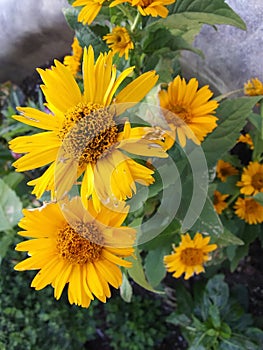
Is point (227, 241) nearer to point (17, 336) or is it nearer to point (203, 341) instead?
point (203, 341)

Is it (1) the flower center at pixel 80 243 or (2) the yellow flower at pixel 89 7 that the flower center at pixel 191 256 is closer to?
(1) the flower center at pixel 80 243

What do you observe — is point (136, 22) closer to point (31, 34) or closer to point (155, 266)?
point (155, 266)

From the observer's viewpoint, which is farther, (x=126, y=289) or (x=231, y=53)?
(x=231, y=53)

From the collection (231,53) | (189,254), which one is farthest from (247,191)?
(231,53)

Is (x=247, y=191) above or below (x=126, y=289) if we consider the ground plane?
above

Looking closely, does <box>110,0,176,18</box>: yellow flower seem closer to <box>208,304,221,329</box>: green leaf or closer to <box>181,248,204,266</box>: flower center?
<box>181,248,204,266</box>: flower center

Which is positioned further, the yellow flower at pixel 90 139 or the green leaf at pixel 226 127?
the green leaf at pixel 226 127

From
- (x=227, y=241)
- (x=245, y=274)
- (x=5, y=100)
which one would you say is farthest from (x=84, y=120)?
(x=5, y=100)

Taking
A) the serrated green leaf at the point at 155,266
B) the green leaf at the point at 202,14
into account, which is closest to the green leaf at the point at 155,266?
the serrated green leaf at the point at 155,266
